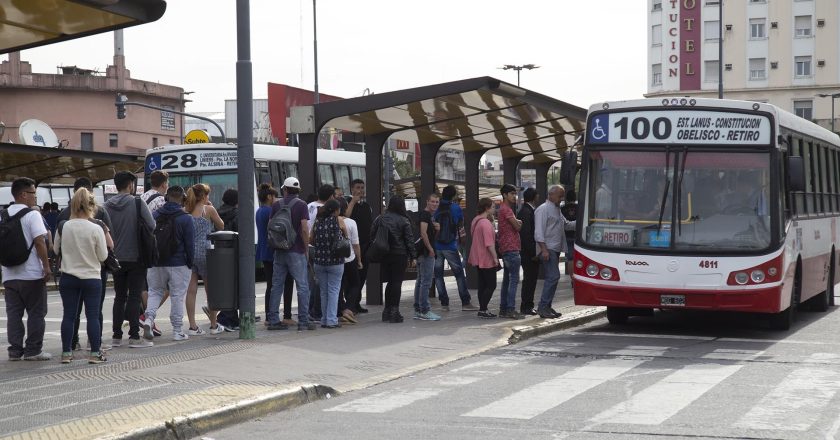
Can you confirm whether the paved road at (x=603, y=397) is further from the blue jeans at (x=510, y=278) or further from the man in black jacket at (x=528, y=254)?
the man in black jacket at (x=528, y=254)

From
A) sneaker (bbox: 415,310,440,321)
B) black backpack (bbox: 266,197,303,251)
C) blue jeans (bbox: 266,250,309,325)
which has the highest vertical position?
black backpack (bbox: 266,197,303,251)

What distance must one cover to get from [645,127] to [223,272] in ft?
17.8

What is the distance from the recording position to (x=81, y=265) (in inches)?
444

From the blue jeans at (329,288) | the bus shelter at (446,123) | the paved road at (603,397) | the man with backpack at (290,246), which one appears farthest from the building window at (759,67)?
the man with backpack at (290,246)

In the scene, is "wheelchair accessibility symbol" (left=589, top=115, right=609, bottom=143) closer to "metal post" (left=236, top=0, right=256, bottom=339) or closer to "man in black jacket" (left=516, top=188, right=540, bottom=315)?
"man in black jacket" (left=516, top=188, right=540, bottom=315)

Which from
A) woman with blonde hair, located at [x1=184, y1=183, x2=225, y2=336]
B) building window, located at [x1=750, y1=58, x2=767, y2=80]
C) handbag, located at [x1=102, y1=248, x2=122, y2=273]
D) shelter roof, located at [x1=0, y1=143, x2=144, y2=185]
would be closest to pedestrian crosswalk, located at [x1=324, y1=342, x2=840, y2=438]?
handbag, located at [x1=102, y1=248, x2=122, y2=273]

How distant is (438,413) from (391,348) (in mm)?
4031

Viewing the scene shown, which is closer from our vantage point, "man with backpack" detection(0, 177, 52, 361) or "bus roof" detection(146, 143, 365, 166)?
"man with backpack" detection(0, 177, 52, 361)

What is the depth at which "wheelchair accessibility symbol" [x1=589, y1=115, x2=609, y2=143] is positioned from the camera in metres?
15.6

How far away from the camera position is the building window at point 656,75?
346 feet

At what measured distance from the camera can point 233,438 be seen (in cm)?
841

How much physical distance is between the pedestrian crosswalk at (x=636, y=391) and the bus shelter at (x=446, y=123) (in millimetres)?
4334

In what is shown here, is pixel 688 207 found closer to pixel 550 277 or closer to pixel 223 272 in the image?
pixel 550 277

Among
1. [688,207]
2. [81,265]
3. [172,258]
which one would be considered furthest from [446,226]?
[81,265]
